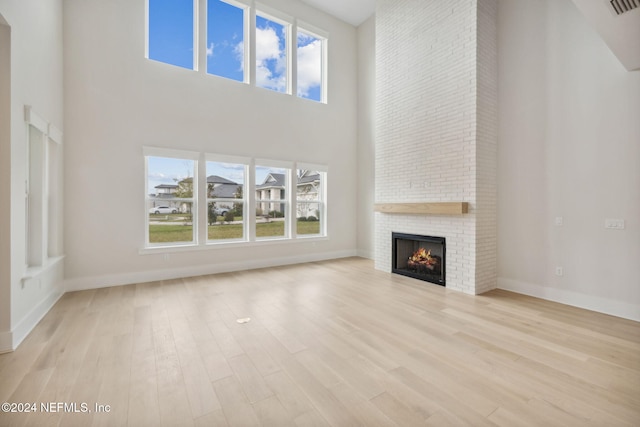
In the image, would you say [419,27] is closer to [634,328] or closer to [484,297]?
[484,297]

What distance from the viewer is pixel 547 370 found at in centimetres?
225

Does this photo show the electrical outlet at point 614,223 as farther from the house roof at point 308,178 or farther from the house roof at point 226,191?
the house roof at point 226,191

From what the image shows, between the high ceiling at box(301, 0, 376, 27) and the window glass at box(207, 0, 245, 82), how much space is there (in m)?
1.78

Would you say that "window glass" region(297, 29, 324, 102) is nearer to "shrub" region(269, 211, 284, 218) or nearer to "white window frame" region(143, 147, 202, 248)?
"shrub" region(269, 211, 284, 218)

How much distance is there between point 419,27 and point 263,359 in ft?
18.8

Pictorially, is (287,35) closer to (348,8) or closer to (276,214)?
(348,8)

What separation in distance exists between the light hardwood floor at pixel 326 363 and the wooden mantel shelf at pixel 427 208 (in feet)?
4.39

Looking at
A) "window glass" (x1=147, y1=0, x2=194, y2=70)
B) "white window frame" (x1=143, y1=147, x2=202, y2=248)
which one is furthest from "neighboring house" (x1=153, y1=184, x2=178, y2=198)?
"window glass" (x1=147, y1=0, x2=194, y2=70)

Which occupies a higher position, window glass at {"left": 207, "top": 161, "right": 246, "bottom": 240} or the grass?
window glass at {"left": 207, "top": 161, "right": 246, "bottom": 240}

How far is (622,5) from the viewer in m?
2.17

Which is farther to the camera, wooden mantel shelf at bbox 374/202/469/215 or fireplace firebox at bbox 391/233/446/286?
fireplace firebox at bbox 391/233/446/286

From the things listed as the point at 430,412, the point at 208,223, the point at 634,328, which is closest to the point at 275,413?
the point at 430,412

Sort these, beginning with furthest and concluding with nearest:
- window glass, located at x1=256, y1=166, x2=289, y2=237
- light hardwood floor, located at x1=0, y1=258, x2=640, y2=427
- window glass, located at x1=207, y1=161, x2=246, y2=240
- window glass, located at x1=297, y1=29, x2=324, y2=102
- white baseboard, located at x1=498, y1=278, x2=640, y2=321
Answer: window glass, located at x1=297, y1=29, x2=324, y2=102 → window glass, located at x1=256, y1=166, x2=289, y2=237 → window glass, located at x1=207, y1=161, x2=246, y2=240 → white baseboard, located at x1=498, y1=278, x2=640, y2=321 → light hardwood floor, located at x1=0, y1=258, x2=640, y2=427

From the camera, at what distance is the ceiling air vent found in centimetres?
212
